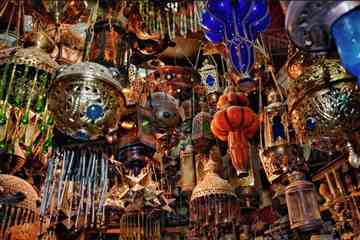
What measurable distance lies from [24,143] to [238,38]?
47.9 inches

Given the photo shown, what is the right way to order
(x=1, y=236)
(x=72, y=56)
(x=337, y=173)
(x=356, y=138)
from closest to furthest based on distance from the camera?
(x=356, y=138) → (x=72, y=56) → (x=1, y=236) → (x=337, y=173)

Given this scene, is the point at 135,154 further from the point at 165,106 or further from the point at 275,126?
the point at 275,126

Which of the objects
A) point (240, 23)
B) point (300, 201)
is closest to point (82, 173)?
point (240, 23)


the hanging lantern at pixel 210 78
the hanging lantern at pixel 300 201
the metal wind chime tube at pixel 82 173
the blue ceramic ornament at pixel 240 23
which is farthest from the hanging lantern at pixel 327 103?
the hanging lantern at pixel 210 78

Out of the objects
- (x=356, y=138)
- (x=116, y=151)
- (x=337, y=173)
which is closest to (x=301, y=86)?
(x=356, y=138)

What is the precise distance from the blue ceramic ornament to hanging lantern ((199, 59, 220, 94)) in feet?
3.34

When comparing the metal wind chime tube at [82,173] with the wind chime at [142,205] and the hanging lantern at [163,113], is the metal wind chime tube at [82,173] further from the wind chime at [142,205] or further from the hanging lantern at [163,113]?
the wind chime at [142,205]

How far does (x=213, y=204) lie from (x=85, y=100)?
5.35ft

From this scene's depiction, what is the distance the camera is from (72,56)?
190 centimetres

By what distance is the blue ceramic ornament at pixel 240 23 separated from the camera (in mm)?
1605

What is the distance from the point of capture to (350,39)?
0.86 m

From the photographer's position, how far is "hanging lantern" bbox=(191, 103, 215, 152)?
2.73 metres

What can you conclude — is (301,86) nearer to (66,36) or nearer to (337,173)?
(66,36)

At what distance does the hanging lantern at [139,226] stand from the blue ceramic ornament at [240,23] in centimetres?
194
